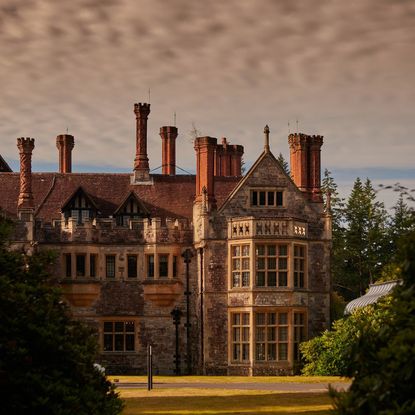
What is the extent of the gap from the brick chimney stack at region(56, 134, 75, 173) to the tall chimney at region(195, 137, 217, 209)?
888cm

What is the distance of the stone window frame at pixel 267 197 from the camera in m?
41.7

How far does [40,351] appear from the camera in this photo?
15.9m

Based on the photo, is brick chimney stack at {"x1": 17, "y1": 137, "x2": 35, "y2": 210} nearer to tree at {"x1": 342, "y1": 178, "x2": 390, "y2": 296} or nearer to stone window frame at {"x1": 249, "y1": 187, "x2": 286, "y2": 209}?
stone window frame at {"x1": 249, "y1": 187, "x2": 286, "y2": 209}

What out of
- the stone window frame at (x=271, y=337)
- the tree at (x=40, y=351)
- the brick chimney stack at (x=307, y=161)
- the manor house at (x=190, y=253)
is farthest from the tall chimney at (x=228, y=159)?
the tree at (x=40, y=351)

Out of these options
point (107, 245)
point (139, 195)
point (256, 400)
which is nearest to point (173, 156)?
point (139, 195)

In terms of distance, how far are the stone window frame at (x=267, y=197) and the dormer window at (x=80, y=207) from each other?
6.95m

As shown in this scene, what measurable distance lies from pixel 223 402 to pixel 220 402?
2.7 inches

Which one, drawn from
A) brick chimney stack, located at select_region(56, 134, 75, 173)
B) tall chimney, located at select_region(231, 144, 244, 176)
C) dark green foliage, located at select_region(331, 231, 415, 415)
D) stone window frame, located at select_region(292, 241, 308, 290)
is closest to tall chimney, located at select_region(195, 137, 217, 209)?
stone window frame, located at select_region(292, 241, 308, 290)

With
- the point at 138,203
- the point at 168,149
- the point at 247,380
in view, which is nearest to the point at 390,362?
the point at 247,380

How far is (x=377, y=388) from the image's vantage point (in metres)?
11.7

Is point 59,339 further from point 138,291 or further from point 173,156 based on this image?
point 173,156

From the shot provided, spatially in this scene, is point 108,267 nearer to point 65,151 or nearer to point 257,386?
point 65,151

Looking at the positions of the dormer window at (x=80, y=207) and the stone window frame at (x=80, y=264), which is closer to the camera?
the stone window frame at (x=80, y=264)

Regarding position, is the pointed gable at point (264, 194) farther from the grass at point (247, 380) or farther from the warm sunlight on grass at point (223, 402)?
the warm sunlight on grass at point (223, 402)
